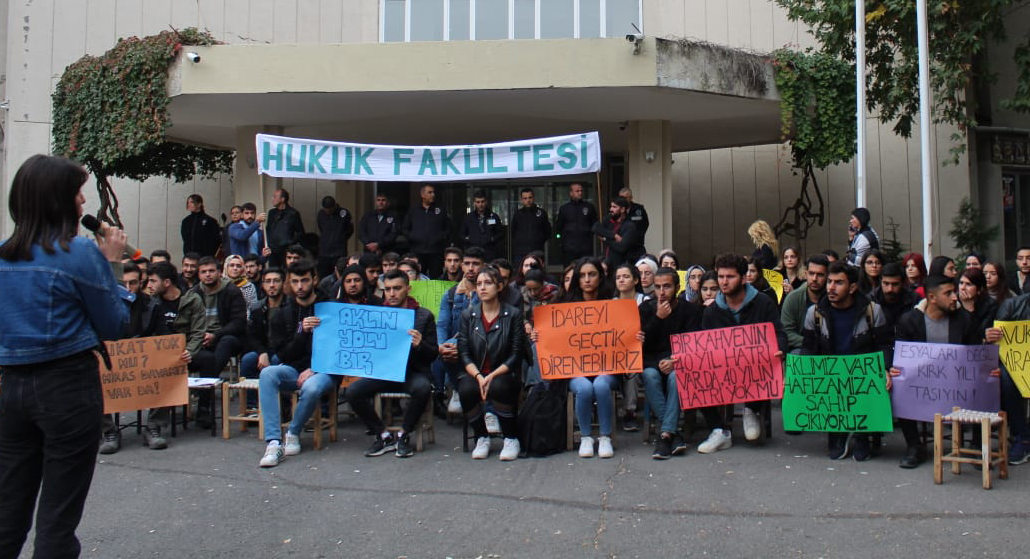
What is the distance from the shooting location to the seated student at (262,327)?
8172 mm

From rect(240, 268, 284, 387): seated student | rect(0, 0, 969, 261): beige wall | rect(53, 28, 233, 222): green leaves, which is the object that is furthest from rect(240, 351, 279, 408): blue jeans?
rect(0, 0, 969, 261): beige wall

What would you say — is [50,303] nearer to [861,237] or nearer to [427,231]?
[427,231]

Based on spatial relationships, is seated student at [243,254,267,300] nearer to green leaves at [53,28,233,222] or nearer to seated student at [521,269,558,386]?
green leaves at [53,28,233,222]

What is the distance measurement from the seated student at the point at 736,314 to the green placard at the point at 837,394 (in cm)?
40

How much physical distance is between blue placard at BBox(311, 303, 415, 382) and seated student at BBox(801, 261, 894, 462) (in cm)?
327

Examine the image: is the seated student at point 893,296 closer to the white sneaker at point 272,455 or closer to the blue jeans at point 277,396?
the blue jeans at point 277,396

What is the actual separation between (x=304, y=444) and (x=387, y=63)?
5930 millimetres

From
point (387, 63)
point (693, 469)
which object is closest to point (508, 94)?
point (387, 63)

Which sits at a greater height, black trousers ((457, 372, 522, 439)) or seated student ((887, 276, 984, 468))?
seated student ((887, 276, 984, 468))

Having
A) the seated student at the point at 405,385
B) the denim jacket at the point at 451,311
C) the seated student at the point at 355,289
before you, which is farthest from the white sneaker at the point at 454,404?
the seated student at the point at 355,289

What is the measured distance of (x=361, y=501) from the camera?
19.4 ft

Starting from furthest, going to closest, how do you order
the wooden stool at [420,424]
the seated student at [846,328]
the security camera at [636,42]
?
the security camera at [636,42], the wooden stool at [420,424], the seated student at [846,328]

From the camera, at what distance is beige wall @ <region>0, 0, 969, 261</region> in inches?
Result: 619

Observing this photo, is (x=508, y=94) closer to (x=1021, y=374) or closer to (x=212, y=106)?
(x=212, y=106)
